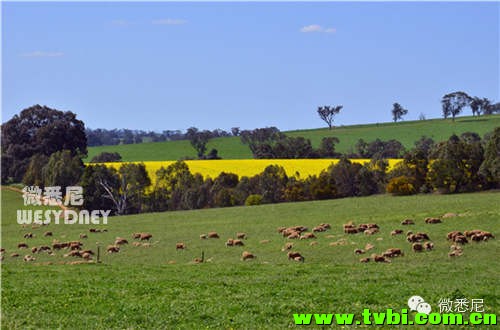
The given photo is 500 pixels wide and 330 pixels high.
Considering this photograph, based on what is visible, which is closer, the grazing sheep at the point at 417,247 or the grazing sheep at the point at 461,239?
the grazing sheep at the point at 417,247

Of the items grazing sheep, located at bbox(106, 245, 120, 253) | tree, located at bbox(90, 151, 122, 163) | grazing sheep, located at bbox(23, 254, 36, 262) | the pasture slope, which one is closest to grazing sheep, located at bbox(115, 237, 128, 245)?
the pasture slope

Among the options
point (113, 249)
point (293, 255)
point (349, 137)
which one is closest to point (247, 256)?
point (293, 255)

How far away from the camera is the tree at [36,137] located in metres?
118

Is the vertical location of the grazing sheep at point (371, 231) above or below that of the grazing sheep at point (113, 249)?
above

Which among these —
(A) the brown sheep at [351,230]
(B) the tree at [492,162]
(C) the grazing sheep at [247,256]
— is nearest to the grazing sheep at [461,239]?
(A) the brown sheep at [351,230]

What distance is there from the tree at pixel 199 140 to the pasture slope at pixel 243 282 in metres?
105

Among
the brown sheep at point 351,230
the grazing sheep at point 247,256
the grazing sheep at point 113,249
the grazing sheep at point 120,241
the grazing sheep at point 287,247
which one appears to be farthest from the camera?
the grazing sheep at point 120,241

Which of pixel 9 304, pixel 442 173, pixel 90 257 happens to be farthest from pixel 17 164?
pixel 9 304

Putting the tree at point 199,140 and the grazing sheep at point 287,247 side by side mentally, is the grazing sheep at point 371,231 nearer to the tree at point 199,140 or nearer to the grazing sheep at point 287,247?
the grazing sheep at point 287,247

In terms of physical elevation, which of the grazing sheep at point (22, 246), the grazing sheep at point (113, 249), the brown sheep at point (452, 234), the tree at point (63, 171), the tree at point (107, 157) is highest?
the tree at point (107, 157)

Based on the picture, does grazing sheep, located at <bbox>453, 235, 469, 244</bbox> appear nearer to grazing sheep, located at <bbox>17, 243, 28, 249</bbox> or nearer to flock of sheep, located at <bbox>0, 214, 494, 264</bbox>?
flock of sheep, located at <bbox>0, 214, 494, 264</bbox>

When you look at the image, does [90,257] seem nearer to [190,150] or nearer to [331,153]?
[331,153]

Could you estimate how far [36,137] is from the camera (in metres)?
120

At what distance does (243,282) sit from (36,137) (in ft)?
331
